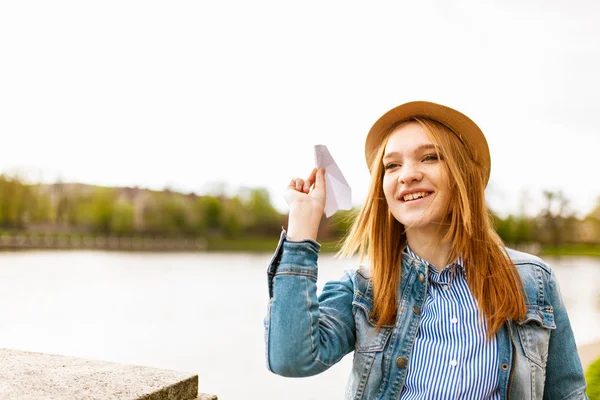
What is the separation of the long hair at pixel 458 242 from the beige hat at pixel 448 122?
20 millimetres

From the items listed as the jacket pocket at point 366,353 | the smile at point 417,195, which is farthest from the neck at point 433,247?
the jacket pocket at point 366,353

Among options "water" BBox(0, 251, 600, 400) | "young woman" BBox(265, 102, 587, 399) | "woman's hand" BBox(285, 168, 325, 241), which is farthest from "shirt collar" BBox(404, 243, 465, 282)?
"water" BBox(0, 251, 600, 400)

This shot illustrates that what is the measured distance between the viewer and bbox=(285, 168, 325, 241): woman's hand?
5.28 feet

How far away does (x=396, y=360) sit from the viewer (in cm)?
166

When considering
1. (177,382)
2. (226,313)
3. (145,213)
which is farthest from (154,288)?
(145,213)

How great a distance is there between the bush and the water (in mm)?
5314

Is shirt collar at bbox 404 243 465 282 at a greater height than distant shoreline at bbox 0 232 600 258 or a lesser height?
greater

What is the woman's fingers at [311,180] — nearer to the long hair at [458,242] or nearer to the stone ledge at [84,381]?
the long hair at [458,242]

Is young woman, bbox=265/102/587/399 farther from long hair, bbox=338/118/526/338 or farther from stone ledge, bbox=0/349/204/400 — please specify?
stone ledge, bbox=0/349/204/400

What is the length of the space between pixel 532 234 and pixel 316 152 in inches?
2794

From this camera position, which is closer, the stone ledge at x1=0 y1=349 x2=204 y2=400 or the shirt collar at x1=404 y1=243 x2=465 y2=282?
the stone ledge at x1=0 y1=349 x2=204 y2=400

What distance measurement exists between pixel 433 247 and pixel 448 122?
0.41 m

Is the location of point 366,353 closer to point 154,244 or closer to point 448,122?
point 448,122

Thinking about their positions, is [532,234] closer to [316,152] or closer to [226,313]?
[226,313]
